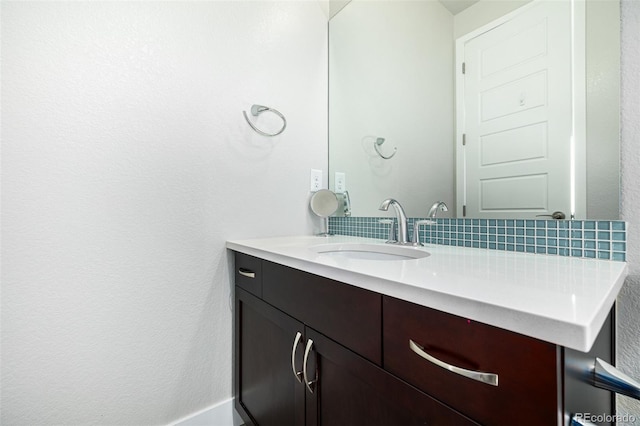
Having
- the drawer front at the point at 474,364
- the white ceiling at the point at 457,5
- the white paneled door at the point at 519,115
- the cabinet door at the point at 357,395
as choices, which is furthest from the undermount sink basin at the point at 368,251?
the white ceiling at the point at 457,5

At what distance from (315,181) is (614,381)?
130 cm

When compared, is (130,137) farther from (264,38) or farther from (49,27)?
(264,38)

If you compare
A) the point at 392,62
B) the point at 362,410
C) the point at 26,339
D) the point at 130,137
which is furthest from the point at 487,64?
the point at 26,339

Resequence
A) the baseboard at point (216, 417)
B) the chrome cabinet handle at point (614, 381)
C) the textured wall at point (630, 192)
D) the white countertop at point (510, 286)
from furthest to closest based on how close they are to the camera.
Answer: the baseboard at point (216, 417) < the textured wall at point (630, 192) < the chrome cabinet handle at point (614, 381) < the white countertop at point (510, 286)

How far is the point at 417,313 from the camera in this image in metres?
0.51

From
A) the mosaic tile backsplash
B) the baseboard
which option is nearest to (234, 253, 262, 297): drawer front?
the baseboard

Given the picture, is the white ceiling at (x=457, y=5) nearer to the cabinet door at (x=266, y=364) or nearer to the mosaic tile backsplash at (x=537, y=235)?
the mosaic tile backsplash at (x=537, y=235)

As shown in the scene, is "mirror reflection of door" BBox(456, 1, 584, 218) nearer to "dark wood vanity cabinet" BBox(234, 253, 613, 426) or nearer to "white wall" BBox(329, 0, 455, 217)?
"white wall" BBox(329, 0, 455, 217)

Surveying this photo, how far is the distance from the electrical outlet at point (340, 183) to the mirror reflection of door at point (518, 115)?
656 mm

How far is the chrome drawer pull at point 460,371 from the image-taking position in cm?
42

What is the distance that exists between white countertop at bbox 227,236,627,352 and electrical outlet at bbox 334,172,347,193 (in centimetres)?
84

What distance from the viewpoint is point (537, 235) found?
87cm

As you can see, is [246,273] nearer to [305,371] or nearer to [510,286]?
[305,371]

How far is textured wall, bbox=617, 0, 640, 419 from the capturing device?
0.73 metres
